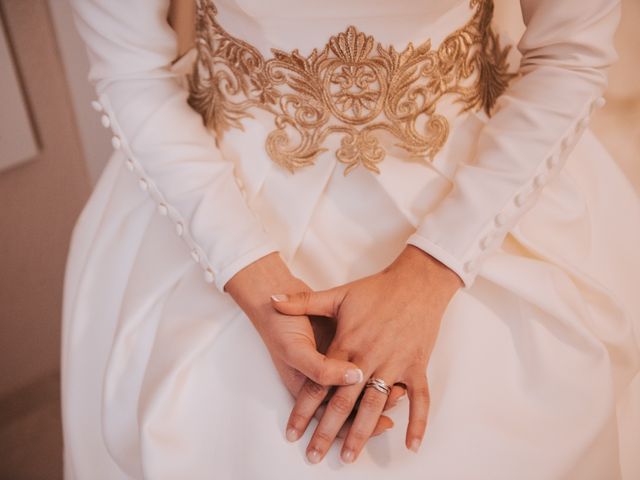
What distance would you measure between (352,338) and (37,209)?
94 cm

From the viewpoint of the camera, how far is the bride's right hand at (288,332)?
63 cm

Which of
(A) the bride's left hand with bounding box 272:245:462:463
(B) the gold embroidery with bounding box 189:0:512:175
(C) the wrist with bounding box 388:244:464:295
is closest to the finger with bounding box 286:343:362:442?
(A) the bride's left hand with bounding box 272:245:462:463

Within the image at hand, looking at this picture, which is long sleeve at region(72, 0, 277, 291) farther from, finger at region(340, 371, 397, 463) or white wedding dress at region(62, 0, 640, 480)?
finger at region(340, 371, 397, 463)

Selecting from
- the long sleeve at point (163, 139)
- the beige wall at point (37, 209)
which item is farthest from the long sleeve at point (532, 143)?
the beige wall at point (37, 209)

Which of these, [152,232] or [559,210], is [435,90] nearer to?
[559,210]

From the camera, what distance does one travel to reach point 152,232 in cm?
83

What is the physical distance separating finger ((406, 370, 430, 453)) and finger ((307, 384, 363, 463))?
0.06m

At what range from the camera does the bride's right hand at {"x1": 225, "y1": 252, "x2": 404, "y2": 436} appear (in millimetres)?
626

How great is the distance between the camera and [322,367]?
624 millimetres

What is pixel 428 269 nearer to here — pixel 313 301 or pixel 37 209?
pixel 313 301

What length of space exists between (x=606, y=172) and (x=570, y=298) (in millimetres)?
250

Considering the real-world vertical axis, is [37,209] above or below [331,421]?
below

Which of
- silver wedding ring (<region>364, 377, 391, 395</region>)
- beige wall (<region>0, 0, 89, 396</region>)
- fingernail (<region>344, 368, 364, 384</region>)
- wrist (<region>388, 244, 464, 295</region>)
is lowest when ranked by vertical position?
beige wall (<region>0, 0, 89, 396</region>)

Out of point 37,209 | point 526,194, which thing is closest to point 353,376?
point 526,194
